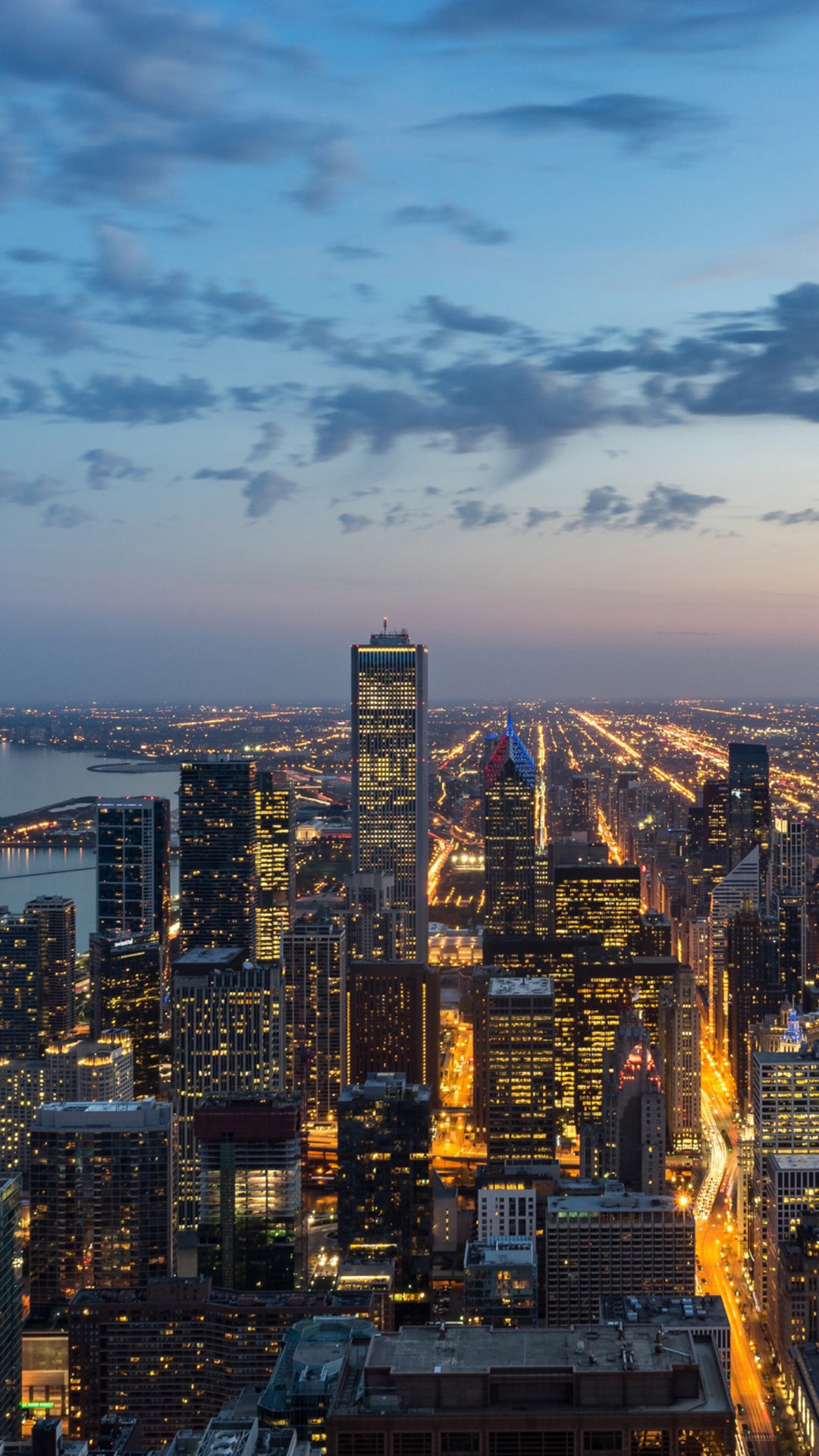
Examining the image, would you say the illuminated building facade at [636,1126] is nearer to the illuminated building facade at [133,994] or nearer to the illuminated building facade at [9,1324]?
the illuminated building facade at [133,994]

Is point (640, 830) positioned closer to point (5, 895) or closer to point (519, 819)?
point (519, 819)

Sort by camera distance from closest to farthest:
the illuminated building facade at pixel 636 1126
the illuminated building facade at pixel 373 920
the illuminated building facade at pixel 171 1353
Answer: the illuminated building facade at pixel 171 1353 → the illuminated building facade at pixel 636 1126 → the illuminated building facade at pixel 373 920

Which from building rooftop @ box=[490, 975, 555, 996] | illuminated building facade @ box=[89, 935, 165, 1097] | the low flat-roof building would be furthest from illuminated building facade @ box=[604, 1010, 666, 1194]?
the low flat-roof building

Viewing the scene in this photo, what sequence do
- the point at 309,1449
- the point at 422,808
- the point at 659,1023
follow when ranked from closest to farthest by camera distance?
1. the point at 309,1449
2. the point at 659,1023
3. the point at 422,808

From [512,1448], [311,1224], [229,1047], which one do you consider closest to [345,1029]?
[229,1047]

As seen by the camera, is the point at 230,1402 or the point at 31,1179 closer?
the point at 230,1402

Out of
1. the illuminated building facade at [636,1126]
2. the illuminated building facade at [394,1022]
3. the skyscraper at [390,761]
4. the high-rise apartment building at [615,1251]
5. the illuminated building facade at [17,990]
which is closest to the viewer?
the high-rise apartment building at [615,1251]

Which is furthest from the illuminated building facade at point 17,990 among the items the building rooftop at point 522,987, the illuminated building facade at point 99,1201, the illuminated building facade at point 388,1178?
the illuminated building facade at point 388,1178

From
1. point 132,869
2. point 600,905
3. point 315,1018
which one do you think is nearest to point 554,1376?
point 315,1018
